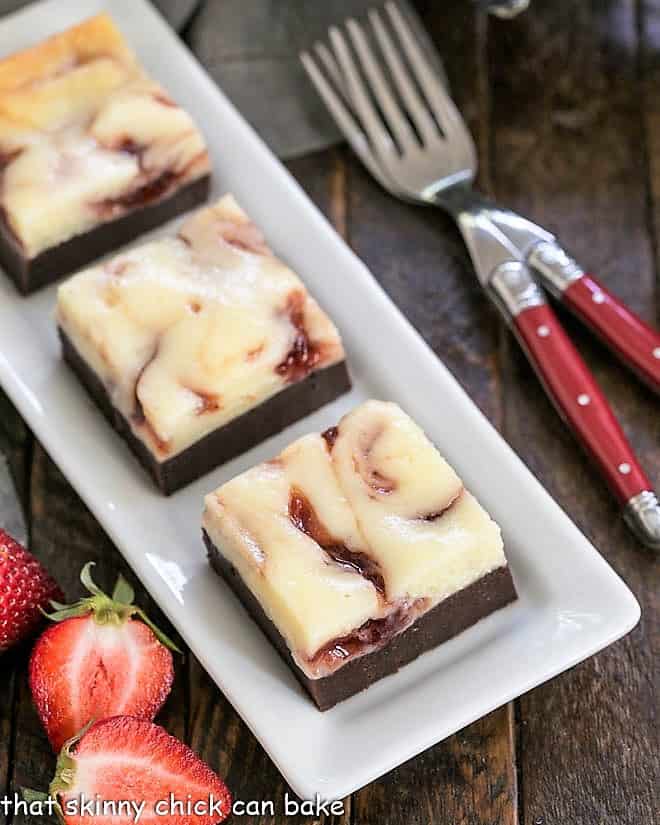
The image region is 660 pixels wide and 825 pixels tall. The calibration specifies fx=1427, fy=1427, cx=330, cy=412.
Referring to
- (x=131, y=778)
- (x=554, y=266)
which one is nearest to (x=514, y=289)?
(x=554, y=266)

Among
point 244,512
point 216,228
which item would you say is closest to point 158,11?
point 216,228

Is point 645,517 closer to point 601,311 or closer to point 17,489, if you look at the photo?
point 601,311

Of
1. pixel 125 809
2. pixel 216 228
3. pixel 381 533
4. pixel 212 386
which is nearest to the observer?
pixel 125 809

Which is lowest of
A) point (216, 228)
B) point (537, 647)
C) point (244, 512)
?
point (537, 647)

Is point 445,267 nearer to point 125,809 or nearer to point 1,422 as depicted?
point 1,422

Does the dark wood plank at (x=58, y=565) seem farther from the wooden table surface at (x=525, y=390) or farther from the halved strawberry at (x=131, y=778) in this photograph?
the halved strawberry at (x=131, y=778)

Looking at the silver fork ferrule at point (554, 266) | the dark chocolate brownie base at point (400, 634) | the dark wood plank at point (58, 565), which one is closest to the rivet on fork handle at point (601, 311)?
the silver fork ferrule at point (554, 266)
